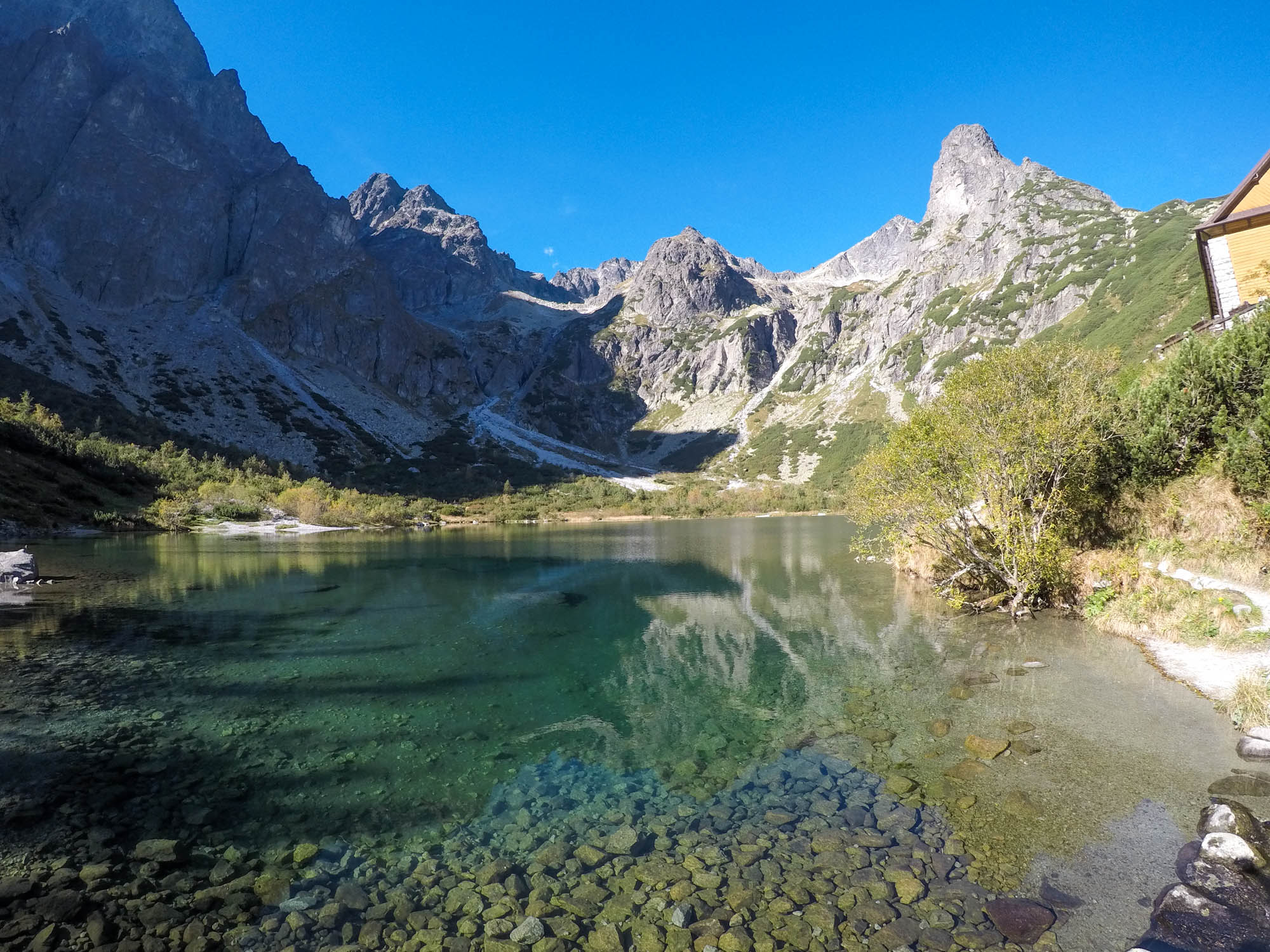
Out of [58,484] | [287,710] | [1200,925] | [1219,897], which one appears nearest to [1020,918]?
[1200,925]

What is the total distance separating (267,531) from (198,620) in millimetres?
67270

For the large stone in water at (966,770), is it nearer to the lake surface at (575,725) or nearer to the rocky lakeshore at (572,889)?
the lake surface at (575,725)

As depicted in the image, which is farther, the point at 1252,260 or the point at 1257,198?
the point at 1257,198

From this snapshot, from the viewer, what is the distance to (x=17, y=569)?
3225cm

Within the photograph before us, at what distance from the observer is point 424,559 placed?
5497cm

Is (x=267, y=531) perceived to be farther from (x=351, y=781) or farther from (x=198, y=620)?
(x=351, y=781)

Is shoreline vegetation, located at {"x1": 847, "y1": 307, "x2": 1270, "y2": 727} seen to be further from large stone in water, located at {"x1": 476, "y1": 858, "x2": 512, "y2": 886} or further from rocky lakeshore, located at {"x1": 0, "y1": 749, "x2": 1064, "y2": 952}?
large stone in water, located at {"x1": 476, "y1": 858, "x2": 512, "y2": 886}

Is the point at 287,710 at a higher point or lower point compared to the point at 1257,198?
lower

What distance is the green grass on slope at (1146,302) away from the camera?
127 meters

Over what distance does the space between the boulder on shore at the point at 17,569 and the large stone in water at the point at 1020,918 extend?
44.3 metres

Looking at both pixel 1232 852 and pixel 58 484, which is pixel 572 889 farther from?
pixel 58 484

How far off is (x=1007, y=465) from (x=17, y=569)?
4863 centimetres

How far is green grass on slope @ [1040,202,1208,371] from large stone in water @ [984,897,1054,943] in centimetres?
12008

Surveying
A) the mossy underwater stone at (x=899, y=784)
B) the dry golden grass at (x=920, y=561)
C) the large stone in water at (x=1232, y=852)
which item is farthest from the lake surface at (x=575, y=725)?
the dry golden grass at (x=920, y=561)
